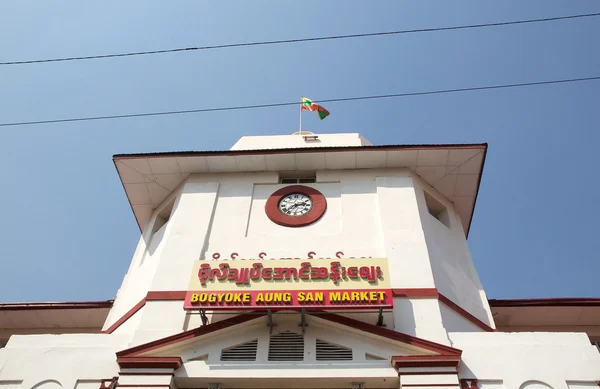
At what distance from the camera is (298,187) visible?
1764cm

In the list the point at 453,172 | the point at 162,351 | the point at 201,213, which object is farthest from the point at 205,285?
the point at 453,172

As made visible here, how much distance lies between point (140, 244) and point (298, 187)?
17.9ft

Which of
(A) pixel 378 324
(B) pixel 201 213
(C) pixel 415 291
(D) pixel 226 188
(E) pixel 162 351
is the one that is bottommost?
(E) pixel 162 351

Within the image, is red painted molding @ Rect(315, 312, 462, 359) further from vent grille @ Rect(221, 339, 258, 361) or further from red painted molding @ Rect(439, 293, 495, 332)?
red painted molding @ Rect(439, 293, 495, 332)

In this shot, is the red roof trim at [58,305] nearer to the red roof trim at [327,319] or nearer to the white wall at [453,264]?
the red roof trim at [327,319]

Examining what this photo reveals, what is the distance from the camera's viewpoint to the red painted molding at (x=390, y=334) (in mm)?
12156

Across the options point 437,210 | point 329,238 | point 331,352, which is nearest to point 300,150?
point 329,238

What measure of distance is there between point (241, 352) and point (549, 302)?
8.81 metres

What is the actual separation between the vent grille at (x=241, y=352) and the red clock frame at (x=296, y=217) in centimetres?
429

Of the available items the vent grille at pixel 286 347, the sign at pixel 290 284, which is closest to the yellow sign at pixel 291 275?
the sign at pixel 290 284

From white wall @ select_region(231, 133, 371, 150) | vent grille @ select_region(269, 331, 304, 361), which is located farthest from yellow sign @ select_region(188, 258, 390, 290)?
white wall @ select_region(231, 133, 371, 150)

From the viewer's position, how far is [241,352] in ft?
41.7

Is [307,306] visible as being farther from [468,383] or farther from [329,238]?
[468,383]

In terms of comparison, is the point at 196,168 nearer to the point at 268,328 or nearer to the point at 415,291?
the point at 268,328
